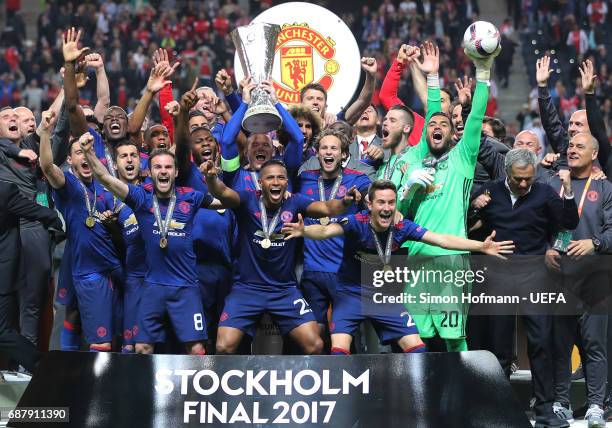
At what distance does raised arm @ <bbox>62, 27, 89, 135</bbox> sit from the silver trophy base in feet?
4.39

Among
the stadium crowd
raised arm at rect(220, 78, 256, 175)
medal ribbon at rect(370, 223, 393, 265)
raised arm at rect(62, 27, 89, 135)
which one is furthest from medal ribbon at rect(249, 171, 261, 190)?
raised arm at rect(62, 27, 89, 135)

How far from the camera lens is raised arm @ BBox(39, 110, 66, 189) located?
873 cm

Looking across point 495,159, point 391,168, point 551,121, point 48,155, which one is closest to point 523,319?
point 495,159

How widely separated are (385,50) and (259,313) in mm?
14849

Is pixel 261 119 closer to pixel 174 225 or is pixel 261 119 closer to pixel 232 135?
pixel 232 135

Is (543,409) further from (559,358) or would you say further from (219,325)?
(219,325)

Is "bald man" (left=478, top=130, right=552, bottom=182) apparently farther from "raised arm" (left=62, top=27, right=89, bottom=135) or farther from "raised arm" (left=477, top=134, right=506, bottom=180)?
"raised arm" (left=62, top=27, right=89, bottom=135)

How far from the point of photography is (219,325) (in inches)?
328

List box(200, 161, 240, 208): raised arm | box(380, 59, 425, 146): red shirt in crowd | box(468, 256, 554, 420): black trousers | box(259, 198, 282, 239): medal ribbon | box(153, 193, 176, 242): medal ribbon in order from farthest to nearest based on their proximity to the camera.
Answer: box(380, 59, 425, 146): red shirt in crowd → box(468, 256, 554, 420): black trousers → box(153, 193, 176, 242): medal ribbon → box(259, 198, 282, 239): medal ribbon → box(200, 161, 240, 208): raised arm

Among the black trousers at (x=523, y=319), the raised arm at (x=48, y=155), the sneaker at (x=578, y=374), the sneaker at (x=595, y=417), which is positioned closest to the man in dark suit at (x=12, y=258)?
the raised arm at (x=48, y=155)

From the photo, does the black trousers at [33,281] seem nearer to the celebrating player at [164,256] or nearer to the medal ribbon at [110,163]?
the medal ribbon at [110,163]

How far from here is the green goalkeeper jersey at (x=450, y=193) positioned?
8.70 m

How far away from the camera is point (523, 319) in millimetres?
8742

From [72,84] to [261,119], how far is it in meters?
1.55
